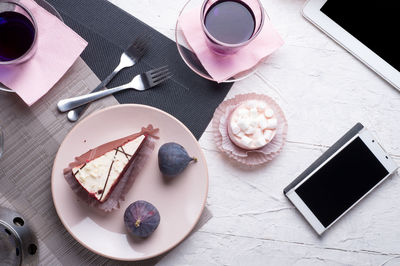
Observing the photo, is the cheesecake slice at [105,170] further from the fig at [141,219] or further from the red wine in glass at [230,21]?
the red wine in glass at [230,21]

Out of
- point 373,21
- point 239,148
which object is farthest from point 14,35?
point 373,21

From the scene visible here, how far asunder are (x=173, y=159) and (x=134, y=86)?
0.65ft

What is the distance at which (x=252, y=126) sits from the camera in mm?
932

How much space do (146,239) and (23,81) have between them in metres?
0.42

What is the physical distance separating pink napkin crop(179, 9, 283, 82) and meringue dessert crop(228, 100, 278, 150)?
3.4 inches

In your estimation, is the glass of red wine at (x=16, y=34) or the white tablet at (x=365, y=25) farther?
the white tablet at (x=365, y=25)

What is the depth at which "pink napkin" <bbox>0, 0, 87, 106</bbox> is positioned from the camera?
0.90m

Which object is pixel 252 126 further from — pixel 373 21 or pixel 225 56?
pixel 373 21

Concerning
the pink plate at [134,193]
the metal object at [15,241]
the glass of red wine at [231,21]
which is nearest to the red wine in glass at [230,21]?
the glass of red wine at [231,21]

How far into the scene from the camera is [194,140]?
91cm

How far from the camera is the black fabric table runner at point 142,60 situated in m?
0.96

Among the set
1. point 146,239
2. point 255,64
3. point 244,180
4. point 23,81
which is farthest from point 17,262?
point 255,64

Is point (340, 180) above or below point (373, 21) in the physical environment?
below

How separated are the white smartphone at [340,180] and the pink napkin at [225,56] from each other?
0.92 feet
